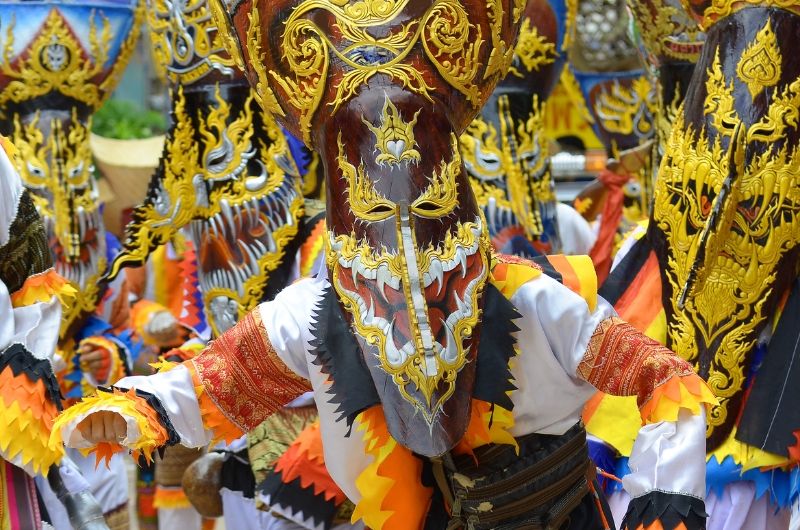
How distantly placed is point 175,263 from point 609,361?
4075 mm

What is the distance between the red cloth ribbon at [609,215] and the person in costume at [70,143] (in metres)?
2.14

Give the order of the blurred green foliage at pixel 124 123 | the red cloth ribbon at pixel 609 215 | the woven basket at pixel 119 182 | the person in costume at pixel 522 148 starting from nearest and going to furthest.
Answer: the person in costume at pixel 522 148
the red cloth ribbon at pixel 609 215
the woven basket at pixel 119 182
the blurred green foliage at pixel 124 123

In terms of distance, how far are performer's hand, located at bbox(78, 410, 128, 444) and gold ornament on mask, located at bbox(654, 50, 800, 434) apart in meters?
1.55

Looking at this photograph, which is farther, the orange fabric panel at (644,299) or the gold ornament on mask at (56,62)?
the gold ornament on mask at (56,62)

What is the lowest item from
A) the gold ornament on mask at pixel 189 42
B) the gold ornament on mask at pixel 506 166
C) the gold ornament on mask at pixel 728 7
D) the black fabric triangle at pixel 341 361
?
the gold ornament on mask at pixel 506 166

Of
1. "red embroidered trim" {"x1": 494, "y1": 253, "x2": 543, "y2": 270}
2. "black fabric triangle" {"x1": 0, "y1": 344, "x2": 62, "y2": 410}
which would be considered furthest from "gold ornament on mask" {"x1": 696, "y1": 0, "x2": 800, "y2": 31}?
"black fabric triangle" {"x1": 0, "y1": 344, "x2": 62, "y2": 410}

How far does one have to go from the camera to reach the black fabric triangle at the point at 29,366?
10.9 feet

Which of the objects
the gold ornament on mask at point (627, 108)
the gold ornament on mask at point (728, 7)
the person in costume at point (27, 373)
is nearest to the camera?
the person in costume at point (27, 373)

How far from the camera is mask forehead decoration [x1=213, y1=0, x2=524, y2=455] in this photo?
8.97 feet

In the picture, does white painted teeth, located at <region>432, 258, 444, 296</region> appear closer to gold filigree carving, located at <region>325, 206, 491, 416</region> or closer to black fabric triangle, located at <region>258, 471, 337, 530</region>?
gold filigree carving, located at <region>325, 206, 491, 416</region>

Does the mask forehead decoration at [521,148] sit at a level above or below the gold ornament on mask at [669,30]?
below

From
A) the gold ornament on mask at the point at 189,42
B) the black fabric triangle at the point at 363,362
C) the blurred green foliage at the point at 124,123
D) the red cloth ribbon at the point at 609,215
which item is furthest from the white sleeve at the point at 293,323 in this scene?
the blurred green foliage at the point at 124,123

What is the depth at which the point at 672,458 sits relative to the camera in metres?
2.69

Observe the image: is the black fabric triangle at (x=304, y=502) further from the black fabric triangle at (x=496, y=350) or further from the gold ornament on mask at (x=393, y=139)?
the gold ornament on mask at (x=393, y=139)
